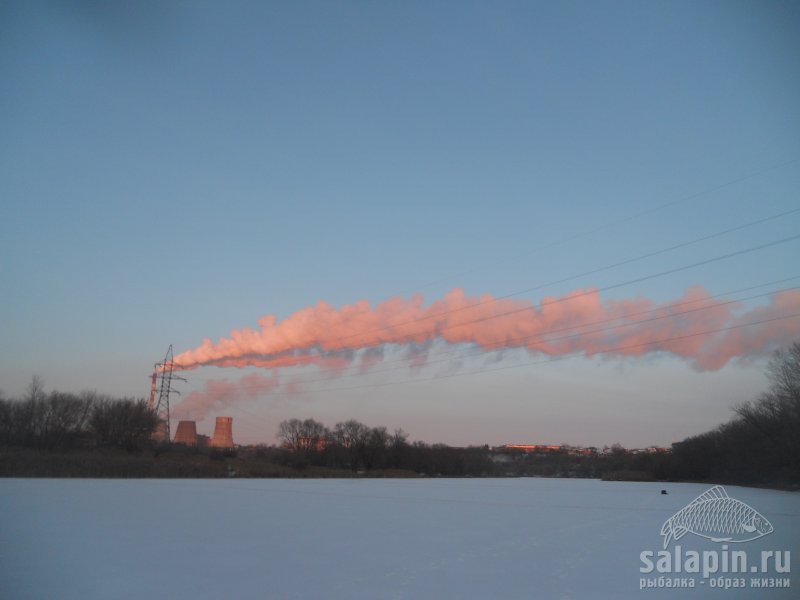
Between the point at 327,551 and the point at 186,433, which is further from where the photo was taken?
the point at 186,433

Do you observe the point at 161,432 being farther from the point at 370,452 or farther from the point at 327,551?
the point at 327,551

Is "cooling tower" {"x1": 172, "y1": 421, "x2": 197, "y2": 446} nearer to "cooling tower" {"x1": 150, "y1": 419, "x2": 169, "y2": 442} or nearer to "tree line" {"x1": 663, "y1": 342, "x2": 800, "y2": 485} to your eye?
"cooling tower" {"x1": 150, "y1": 419, "x2": 169, "y2": 442}

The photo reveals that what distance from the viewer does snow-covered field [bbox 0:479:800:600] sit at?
7.99 meters

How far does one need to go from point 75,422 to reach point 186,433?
1352 cm

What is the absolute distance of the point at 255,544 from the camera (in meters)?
11.8

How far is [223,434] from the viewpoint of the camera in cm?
7938

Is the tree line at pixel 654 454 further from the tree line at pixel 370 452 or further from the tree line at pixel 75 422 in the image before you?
the tree line at pixel 75 422

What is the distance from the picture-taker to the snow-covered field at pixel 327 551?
26.2 ft

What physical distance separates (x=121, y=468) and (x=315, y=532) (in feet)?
115

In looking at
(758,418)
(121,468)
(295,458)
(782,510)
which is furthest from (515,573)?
(295,458)

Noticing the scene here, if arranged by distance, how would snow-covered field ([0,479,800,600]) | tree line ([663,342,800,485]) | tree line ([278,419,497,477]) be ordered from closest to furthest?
snow-covered field ([0,479,800,600]), tree line ([663,342,800,485]), tree line ([278,419,497,477])

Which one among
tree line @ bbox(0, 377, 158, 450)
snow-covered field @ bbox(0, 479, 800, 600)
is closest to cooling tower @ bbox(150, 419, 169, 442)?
tree line @ bbox(0, 377, 158, 450)

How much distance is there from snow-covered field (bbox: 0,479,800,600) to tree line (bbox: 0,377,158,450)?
51.2 m

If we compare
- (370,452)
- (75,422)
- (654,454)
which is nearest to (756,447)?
(654,454)
